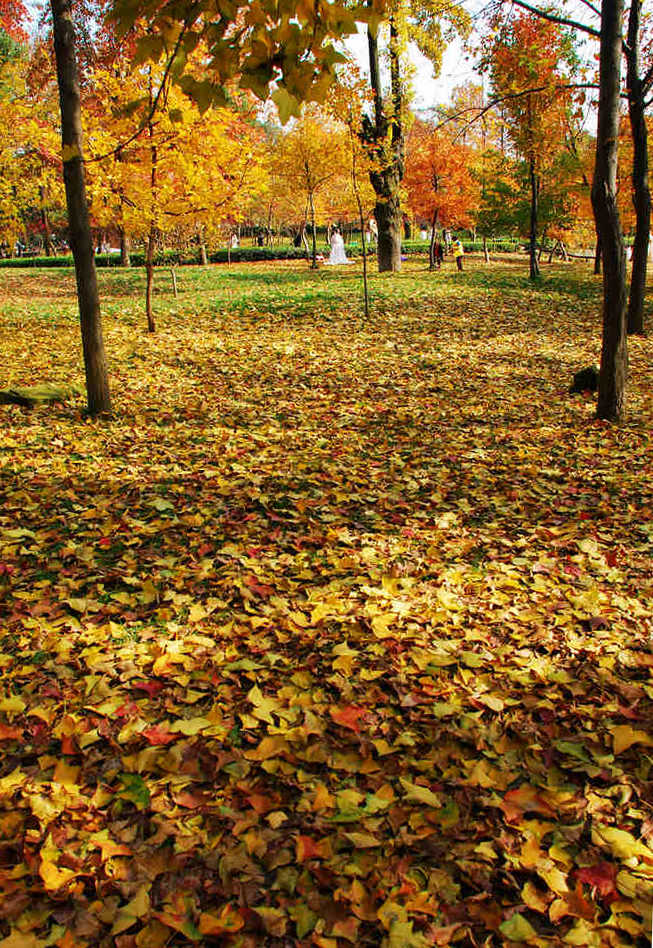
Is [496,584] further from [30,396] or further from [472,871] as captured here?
[30,396]

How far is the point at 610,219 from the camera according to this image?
6410 mm

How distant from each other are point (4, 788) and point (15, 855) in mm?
312

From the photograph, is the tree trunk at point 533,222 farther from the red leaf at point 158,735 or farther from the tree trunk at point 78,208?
the red leaf at point 158,735

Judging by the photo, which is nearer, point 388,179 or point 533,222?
point 533,222

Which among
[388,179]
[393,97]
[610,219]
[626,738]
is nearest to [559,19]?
[610,219]

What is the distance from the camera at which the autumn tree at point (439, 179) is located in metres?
26.5

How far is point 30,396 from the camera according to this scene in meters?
7.41

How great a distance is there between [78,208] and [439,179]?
24.4 meters

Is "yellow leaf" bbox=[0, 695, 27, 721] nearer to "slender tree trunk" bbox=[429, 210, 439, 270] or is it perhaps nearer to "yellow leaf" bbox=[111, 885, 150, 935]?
"yellow leaf" bbox=[111, 885, 150, 935]

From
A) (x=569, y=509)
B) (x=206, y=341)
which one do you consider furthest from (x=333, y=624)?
(x=206, y=341)

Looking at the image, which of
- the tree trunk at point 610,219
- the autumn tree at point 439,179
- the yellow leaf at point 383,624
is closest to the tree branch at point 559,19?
the tree trunk at point 610,219

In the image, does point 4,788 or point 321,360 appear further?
point 321,360

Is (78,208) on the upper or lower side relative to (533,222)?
lower

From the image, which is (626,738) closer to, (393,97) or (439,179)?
(393,97)
